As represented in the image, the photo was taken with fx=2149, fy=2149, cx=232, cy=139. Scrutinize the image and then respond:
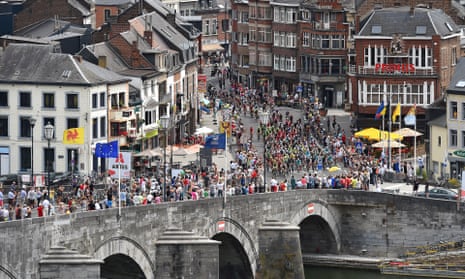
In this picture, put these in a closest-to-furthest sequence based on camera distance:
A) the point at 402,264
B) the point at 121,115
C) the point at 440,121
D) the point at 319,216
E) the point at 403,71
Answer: the point at 402,264, the point at 319,216, the point at 121,115, the point at 440,121, the point at 403,71

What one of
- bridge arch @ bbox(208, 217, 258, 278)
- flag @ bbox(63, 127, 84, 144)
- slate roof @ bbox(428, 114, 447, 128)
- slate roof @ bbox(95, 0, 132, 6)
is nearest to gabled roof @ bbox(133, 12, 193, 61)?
slate roof @ bbox(95, 0, 132, 6)

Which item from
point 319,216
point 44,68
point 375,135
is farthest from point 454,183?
point 44,68

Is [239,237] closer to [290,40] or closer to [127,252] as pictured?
[127,252]

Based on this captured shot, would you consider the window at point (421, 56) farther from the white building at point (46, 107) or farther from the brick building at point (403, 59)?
the white building at point (46, 107)

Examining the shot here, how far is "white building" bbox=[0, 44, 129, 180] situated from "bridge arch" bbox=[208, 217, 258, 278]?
15.5 meters

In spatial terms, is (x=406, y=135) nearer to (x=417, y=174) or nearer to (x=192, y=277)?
(x=417, y=174)

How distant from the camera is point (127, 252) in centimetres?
9612

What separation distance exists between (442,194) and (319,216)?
281 inches

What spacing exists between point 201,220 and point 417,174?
93.1ft

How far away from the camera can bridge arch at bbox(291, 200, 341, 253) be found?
115 meters

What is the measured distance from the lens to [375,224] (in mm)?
120062

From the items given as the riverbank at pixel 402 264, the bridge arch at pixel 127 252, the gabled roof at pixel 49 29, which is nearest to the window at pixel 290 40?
the gabled roof at pixel 49 29

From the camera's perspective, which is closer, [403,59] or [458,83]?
[458,83]

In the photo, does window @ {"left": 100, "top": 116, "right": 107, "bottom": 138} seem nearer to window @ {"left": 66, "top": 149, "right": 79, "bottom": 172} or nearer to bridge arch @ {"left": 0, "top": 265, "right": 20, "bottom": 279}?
window @ {"left": 66, "top": 149, "right": 79, "bottom": 172}
